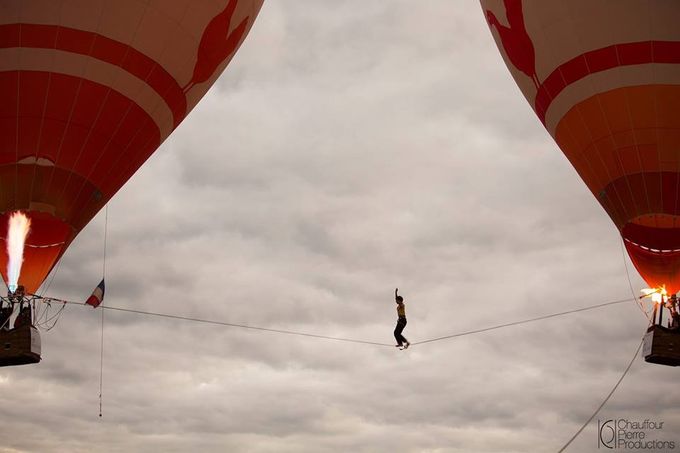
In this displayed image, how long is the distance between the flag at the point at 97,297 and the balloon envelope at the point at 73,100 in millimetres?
916

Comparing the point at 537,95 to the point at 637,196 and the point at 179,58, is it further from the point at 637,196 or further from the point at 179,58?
the point at 179,58

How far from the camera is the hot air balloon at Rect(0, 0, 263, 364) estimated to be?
16.8m

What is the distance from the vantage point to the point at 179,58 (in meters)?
18.7

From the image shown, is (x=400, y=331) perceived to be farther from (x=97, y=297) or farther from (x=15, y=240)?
(x=15, y=240)

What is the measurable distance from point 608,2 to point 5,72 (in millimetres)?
10816

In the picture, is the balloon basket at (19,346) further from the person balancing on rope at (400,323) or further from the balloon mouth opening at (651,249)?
the balloon mouth opening at (651,249)

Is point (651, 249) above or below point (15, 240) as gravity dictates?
above

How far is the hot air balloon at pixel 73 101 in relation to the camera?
16828mm

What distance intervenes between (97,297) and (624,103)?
10356mm

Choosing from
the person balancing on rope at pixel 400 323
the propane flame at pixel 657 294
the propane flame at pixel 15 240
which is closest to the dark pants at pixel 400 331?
the person balancing on rope at pixel 400 323

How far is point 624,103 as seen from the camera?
61.4 ft

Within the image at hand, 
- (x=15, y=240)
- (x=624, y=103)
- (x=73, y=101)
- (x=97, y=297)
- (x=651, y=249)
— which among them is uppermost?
(x=624, y=103)

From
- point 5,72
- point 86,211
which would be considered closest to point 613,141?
point 86,211

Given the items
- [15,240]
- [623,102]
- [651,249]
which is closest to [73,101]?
[15,240]
